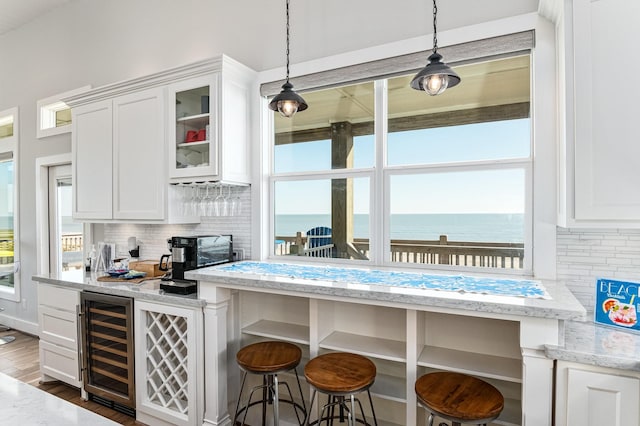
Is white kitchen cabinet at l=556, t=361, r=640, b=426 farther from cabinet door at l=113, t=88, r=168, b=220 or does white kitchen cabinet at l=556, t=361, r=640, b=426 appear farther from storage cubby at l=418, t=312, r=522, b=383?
cabinet door at l=113, t=88, r=168, b=220

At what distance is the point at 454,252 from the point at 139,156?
104 inches

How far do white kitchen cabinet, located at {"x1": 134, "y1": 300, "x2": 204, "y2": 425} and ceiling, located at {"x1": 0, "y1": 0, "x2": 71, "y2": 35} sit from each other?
4.05 m

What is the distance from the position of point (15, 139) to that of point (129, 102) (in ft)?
9.18

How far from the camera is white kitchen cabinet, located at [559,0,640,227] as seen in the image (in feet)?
5.09

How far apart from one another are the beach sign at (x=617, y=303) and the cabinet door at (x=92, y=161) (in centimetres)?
366

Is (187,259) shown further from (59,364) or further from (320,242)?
(59,364)

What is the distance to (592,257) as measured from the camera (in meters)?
1.92

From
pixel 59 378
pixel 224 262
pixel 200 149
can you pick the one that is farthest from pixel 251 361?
pixel 59 378

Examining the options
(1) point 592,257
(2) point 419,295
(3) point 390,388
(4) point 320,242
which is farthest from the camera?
(4) point 320,242

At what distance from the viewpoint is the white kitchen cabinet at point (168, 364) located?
234 centimetres

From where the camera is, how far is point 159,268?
3.06 meters

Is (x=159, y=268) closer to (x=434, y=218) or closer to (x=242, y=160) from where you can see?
(x=242, y=160)

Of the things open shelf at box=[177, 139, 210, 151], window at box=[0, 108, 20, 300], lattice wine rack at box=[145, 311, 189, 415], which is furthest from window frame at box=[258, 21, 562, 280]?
window at box=[0, 108, 20, 300]

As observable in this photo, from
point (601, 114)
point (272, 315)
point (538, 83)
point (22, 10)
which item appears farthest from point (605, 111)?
point (22, 10)
